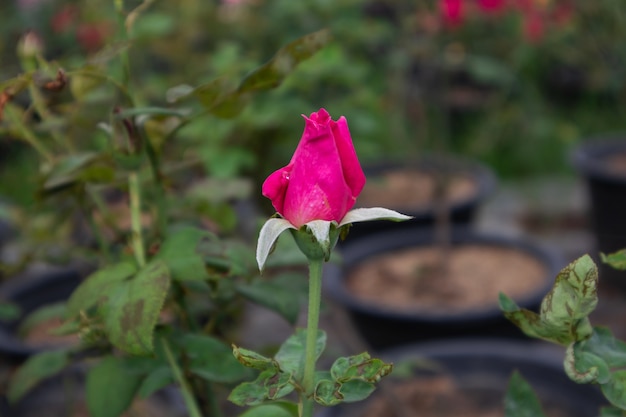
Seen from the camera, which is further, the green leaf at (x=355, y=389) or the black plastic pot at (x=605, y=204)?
the black plastic pot at (x=605, y=204)

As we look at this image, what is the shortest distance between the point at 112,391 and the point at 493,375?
41.5 inches

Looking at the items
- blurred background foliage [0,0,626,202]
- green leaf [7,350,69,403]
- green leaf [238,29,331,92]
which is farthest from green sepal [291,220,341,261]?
blurred background foliage [0,0,626,202]

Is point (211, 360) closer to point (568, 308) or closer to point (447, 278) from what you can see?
point (568, 308)

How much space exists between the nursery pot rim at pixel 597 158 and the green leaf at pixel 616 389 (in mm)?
2256

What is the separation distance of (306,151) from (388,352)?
165 cm

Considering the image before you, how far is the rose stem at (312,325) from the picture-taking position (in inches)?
20.8

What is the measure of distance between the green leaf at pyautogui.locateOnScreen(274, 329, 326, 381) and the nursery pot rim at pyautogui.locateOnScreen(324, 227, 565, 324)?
1345mm

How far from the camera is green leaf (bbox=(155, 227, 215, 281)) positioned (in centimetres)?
70

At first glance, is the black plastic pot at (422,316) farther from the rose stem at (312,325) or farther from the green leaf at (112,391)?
the rose stem at (312,325)

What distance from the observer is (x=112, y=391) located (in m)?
0.77

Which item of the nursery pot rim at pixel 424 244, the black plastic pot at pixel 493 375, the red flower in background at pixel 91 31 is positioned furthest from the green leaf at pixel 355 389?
the red flower in background at pixel 91 31

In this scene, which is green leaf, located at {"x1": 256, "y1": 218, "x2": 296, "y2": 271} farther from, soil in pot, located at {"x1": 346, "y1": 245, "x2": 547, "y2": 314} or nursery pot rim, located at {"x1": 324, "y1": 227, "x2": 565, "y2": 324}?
soil in pot, located at {"x1": 346, "y1": 245, "x2": 547, "y2": 314}

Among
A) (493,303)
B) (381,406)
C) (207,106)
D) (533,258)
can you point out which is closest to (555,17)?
(533,258)

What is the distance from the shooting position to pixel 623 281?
283 cm
